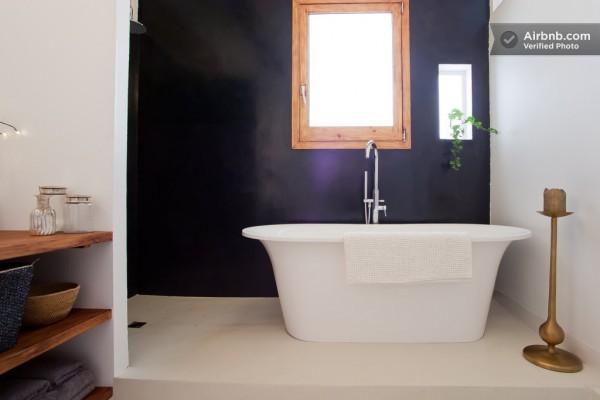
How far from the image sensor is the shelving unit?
986 mm

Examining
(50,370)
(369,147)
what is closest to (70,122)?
(50,370)

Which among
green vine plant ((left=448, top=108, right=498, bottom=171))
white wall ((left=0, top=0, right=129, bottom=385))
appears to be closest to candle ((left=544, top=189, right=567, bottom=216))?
green vine plant ((left=448, top=108, right=498, bottom=171))

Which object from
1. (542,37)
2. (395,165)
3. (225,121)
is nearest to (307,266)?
(395,165)

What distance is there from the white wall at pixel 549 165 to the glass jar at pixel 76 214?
2.27 meters

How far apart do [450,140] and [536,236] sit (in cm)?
92

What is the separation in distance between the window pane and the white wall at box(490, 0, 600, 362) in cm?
81

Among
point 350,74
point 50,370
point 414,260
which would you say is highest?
point 350,74

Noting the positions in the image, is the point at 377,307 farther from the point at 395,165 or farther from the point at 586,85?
the point at 586,85

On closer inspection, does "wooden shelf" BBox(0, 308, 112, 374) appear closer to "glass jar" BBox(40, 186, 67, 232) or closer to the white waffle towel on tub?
"glass jar" BBox(40, 186, 67, 232)

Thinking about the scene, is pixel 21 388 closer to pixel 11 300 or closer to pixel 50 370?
pixel 50 370

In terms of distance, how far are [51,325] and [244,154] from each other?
1682mm

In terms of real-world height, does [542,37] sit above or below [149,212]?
above

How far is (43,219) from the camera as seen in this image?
1.27 metres

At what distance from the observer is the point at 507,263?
92.4 inches
